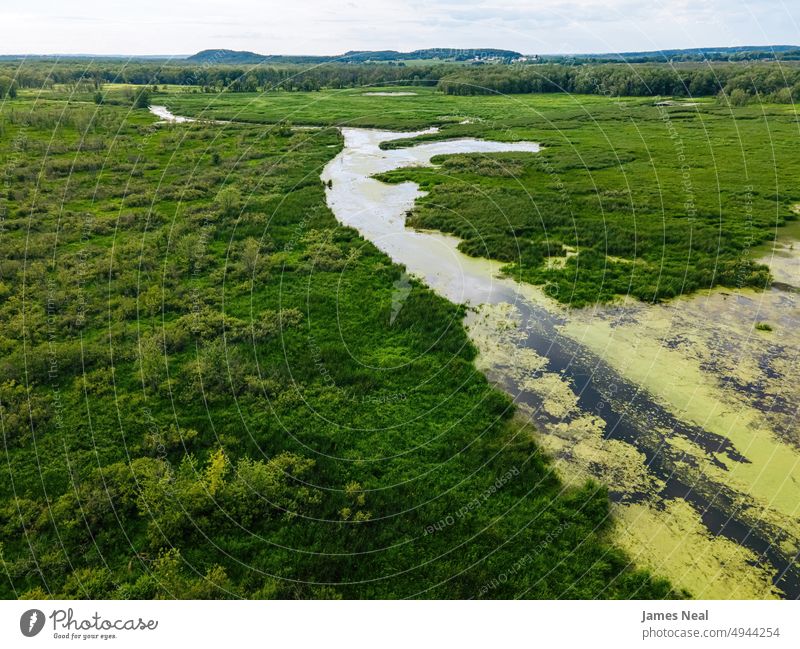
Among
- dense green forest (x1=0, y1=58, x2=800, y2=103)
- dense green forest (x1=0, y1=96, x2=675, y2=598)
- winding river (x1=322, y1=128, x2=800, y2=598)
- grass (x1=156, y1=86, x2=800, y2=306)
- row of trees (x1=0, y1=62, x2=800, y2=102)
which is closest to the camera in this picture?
dense green forest (x1=0, y1=96, x2=675, y2=598)

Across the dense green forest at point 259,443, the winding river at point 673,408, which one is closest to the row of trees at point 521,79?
the dense green forest at point 259,443

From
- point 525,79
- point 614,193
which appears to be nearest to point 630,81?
point 525,79

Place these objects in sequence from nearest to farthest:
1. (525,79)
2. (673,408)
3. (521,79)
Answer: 1. (673,408)
2. (521,79)
3. (525,79)

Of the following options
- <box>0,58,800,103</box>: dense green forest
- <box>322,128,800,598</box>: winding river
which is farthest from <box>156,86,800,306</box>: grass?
<box>0,58,800,103</box>: dense green forest

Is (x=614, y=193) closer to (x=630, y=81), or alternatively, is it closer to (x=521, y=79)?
(x=521, y=79)

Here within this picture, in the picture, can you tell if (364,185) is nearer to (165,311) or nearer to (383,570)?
(165,311)

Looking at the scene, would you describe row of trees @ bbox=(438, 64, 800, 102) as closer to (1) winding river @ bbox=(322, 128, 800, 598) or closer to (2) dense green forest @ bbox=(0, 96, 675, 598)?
(1) winding river @ bbox=(322, 128, 800, 598)

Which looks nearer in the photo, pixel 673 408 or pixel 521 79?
pixel 673 408
